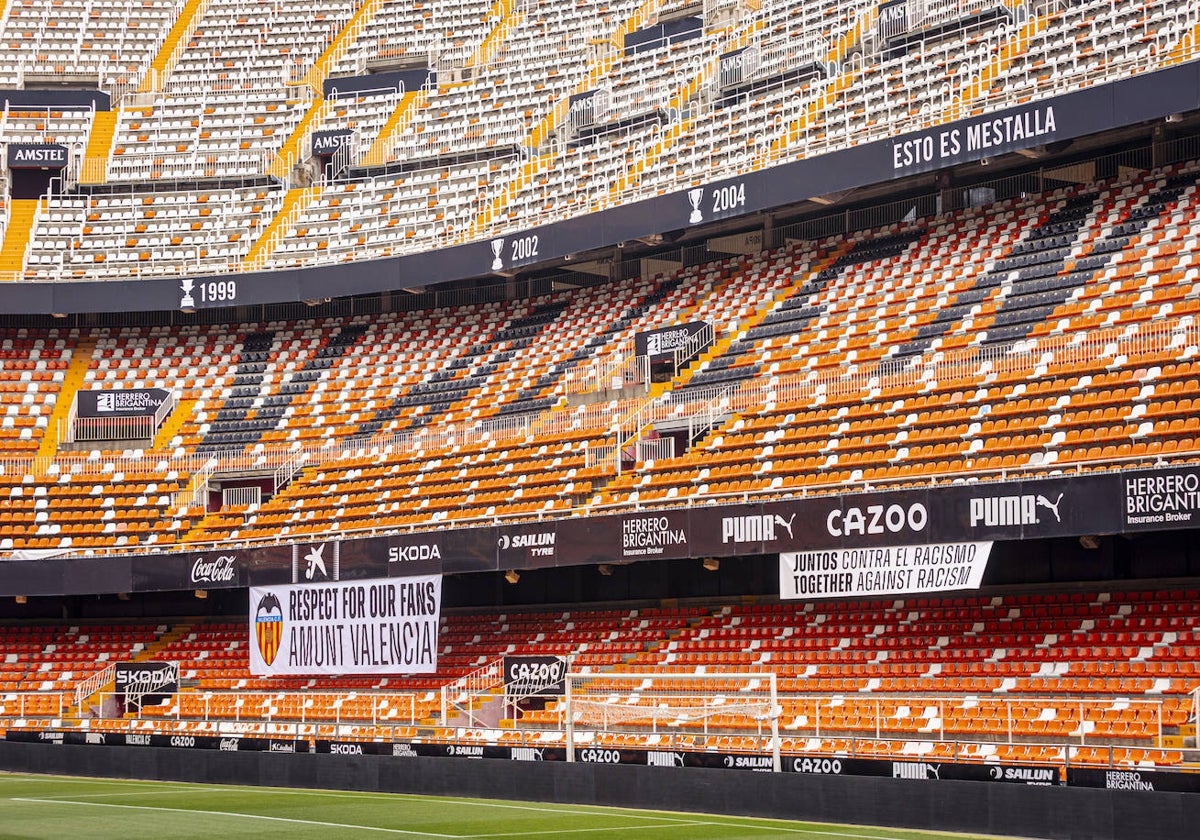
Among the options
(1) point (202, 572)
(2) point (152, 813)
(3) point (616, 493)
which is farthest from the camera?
(1) point (202, 572)

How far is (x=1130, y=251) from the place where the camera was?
30.7 metres

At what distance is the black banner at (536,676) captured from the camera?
28.5m

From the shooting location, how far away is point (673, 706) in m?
25.8

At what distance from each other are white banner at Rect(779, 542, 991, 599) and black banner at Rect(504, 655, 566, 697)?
4148mm

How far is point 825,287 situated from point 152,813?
65.4 ft

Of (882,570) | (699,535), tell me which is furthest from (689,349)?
(882,570)

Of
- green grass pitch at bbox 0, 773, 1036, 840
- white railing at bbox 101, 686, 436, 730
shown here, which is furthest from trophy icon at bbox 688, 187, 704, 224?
green grass pitch at bbox 0, 773, 1036, 840

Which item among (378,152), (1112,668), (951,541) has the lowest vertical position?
(1112,668)

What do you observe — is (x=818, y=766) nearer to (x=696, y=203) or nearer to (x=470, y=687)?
(x=470, y=687)

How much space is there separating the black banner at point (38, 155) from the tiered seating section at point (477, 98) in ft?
2.59

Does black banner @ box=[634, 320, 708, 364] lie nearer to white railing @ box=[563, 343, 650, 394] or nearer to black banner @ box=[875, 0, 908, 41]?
white railing @ box=[563, 343, 650, 394]

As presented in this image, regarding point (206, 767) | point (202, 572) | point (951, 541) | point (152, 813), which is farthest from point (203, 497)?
point (951, 541)

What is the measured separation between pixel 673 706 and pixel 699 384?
11.6 m

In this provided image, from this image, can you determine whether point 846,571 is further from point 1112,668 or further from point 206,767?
point 206,767
